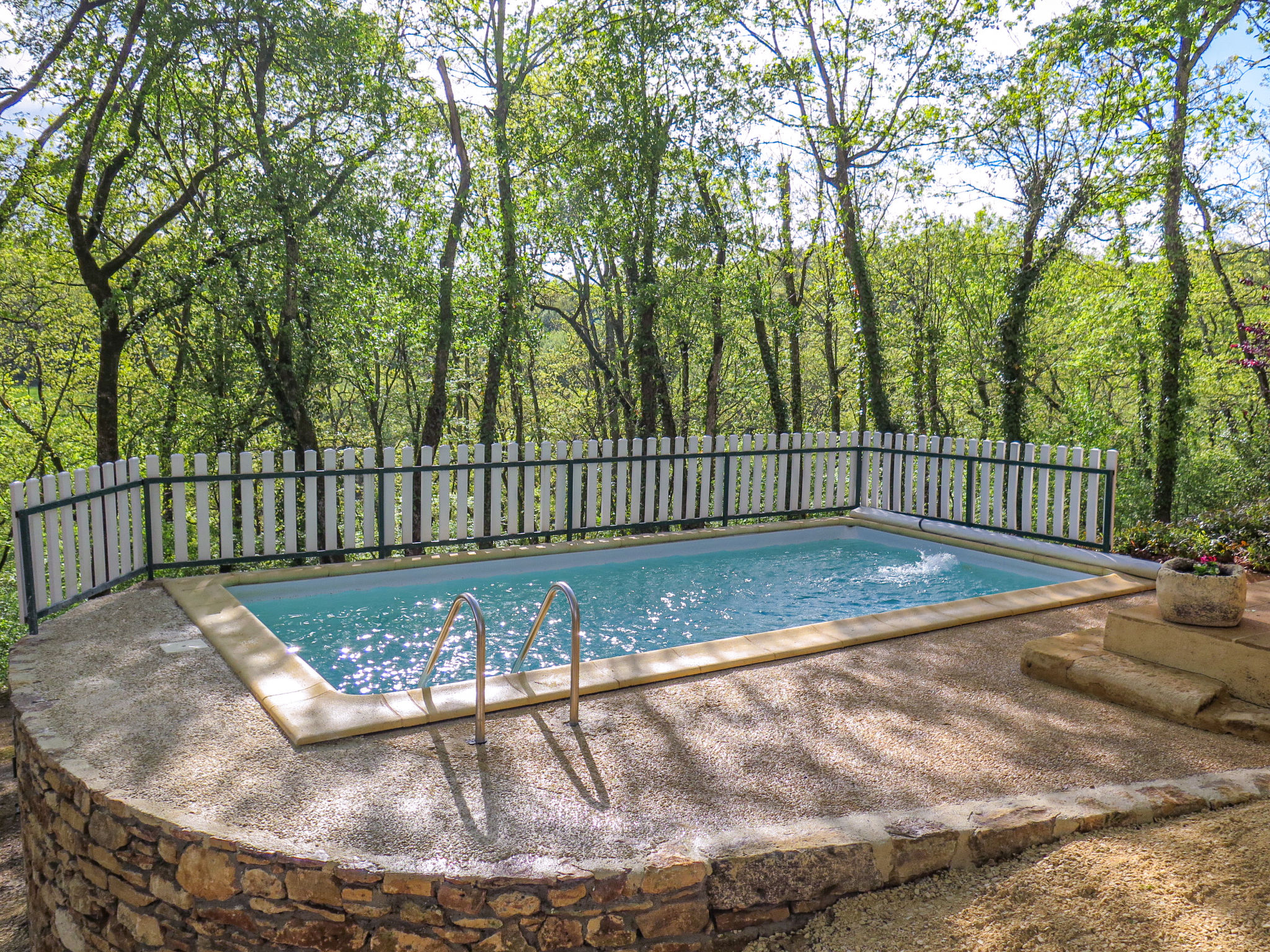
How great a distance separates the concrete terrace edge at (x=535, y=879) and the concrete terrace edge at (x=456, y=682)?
74 cm

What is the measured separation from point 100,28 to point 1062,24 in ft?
42.3

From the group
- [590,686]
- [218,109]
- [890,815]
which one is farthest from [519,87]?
[890,815]

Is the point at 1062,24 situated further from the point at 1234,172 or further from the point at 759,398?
the point at 759,398

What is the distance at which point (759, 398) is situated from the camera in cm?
1859

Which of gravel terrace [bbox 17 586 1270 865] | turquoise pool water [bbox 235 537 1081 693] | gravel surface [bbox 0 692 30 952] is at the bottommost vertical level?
gravel surface [bbox 0 692 30 952]

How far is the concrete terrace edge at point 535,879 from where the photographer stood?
2.36m

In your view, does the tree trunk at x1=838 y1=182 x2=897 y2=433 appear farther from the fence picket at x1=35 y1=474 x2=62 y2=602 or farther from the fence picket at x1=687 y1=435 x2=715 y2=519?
the fence picket at x1=35 y1=474 x2=62 y2=602

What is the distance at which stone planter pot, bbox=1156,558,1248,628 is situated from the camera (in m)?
3.88

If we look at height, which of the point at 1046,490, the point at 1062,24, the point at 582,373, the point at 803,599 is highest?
the point at 1062,24

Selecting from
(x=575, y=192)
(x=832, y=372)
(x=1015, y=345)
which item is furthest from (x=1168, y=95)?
(x=832, y=372)

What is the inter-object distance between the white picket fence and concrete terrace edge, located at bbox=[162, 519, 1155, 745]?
0.50 meters

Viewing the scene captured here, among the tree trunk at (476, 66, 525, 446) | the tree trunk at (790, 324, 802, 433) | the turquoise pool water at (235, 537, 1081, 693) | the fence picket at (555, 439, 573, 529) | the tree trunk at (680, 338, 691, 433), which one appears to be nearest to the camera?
the turquoise pool water at (235, 537, 1081, 693)

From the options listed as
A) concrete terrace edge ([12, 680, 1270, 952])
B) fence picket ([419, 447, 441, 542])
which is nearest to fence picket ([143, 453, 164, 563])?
fence picket ([419, 447, 441, 542])

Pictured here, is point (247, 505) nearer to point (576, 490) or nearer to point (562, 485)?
point (562, 485)
